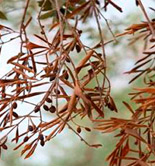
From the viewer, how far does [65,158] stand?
6.80ft

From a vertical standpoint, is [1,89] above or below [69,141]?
above

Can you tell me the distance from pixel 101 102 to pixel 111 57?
1.03 meters

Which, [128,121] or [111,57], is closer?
[128,121]

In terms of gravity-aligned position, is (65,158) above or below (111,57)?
below

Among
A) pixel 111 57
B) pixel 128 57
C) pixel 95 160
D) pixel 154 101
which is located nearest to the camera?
pixel 154 101

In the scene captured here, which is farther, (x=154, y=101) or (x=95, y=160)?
(x=95, y=160)

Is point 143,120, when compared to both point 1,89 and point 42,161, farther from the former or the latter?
point 42,161

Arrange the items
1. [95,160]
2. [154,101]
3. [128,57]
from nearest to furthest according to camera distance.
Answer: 1. [154,101]
2. [128,57]
3. [95,160]

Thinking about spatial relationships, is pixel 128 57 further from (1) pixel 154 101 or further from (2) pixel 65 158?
(1) pixel 154 101

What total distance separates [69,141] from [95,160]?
13 cm

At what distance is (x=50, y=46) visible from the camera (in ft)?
2.03

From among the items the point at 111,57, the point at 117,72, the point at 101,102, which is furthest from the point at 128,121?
the point at 117,72

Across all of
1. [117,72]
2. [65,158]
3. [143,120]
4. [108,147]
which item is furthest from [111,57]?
[143,120]

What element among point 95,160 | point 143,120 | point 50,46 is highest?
point 50,46
